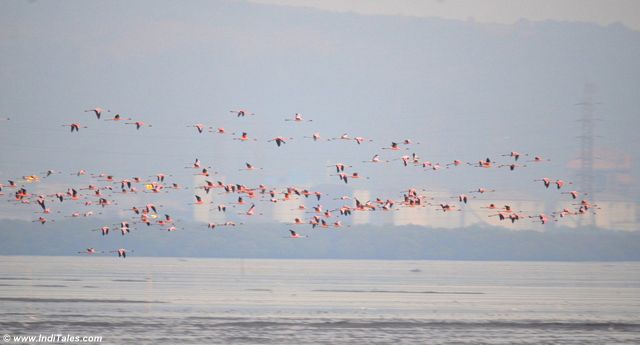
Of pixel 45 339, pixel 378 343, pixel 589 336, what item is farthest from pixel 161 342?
pixel 589 336

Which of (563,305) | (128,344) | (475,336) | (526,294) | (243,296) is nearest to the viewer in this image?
(128,344)

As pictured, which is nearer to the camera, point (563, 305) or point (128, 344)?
point (128, 344)

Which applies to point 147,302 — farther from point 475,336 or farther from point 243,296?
point 475,336

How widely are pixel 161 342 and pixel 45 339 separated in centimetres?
952

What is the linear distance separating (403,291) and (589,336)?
87503mm

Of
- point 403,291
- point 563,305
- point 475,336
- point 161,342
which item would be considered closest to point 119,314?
point 161,342

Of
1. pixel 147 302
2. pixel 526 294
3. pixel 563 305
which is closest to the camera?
pixel 147 302

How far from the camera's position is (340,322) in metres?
112

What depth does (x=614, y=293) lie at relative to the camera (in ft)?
633

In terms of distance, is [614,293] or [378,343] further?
[614,293]

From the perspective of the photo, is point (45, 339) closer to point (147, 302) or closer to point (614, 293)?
point (147, 302)

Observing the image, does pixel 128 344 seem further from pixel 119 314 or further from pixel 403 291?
pixel 403 291

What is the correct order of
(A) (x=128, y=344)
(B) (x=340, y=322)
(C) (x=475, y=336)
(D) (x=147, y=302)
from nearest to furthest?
(A) (x=128, y=344)
(C) (x=475, y=336)
(B) (x=340, y=322)
(D) (x=147, y=302)

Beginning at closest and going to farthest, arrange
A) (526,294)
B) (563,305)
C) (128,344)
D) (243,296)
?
(128,344)
(563,305)
(243,296)
(526,294)
